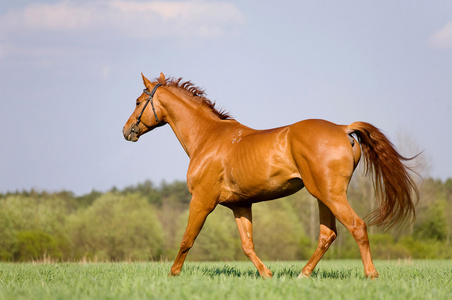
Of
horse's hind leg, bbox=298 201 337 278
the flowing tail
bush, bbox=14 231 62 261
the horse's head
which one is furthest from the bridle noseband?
bush, bbox=14 231 62 261

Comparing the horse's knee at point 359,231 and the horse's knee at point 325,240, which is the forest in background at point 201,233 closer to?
the horse's knee at point 325,240

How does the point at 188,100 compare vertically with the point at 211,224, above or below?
above

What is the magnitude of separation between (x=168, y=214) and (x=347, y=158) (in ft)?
180

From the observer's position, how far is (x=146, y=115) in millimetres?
8242

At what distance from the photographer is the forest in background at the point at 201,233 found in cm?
3897

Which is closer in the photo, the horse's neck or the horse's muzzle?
the horse's neck

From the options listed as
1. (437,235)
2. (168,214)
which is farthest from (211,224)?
(437,235)

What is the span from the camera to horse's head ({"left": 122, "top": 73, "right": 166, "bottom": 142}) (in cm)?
821

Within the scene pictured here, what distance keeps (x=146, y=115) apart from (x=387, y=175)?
4196 millimetres

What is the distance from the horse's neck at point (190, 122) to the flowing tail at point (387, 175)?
8.18 ft

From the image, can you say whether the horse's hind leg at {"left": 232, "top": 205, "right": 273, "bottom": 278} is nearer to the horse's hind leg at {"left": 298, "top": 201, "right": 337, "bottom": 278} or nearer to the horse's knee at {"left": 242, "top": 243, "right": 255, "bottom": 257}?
the horse's knee at {"left": 242, "top": 243, "right": 255, "bottom": 257}

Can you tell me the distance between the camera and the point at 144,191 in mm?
87312

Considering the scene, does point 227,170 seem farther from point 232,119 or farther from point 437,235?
point 437,235

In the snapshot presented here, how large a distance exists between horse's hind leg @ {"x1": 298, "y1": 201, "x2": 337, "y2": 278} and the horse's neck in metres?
2.27
